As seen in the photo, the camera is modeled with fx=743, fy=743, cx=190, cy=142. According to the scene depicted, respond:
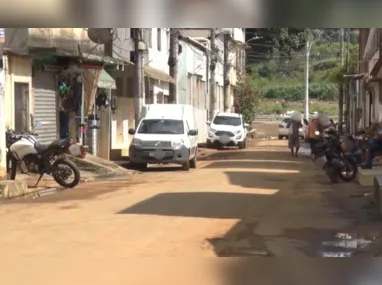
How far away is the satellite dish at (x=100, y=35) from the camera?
73.9 feet

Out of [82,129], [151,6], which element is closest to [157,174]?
[82,129]

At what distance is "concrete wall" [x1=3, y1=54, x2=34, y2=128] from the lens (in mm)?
18906

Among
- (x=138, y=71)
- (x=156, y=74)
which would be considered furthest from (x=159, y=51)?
(x=138, y=71)

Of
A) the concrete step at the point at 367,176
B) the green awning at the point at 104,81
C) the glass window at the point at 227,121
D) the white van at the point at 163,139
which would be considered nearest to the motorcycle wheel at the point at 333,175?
the concrete step at the point at 367,176

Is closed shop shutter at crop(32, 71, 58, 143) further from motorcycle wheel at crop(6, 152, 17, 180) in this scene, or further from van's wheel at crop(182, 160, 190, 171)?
motorcycle wheel at crop(6, 152, 17, 180)

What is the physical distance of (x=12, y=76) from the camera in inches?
757

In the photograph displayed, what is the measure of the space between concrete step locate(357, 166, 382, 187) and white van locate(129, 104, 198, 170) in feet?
21.1

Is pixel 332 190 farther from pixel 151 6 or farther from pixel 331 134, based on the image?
pixel 151 6

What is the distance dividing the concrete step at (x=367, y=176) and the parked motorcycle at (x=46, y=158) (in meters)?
6.28

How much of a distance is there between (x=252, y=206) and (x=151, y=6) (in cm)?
789

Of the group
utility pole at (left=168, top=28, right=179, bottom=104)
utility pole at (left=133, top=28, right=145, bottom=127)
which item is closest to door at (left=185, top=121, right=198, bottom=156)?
utility pole at (left=133, top=28, right=145, bottom=127)

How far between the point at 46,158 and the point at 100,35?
8.79 metres

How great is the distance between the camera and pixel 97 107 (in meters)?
26.4

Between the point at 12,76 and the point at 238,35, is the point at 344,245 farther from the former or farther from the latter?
the point at 238,35
